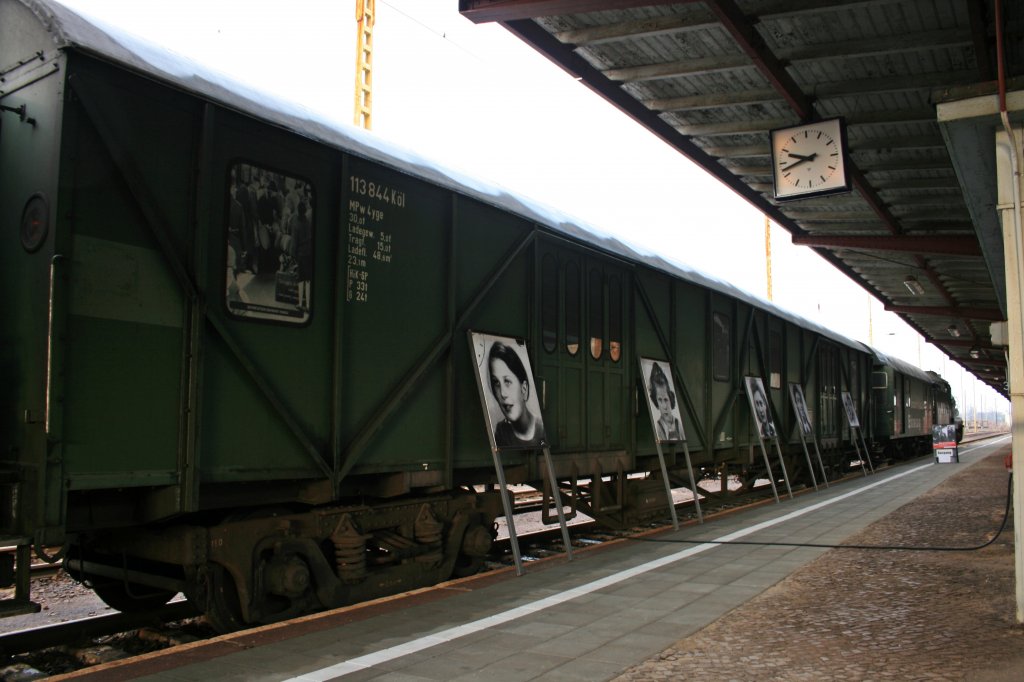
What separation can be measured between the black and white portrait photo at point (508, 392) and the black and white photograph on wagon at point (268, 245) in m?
2.11

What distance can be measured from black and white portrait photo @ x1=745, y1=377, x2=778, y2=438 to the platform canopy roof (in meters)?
3.51

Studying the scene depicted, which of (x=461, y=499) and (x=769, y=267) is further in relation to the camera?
(x=769, y=267)

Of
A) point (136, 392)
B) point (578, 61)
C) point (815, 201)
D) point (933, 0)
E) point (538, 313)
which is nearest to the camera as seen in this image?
point (136, 392)

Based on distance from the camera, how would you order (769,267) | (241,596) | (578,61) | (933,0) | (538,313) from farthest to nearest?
(769,267), (578,61), (538,313), (933,0), (241,596)

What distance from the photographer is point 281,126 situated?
210 inches

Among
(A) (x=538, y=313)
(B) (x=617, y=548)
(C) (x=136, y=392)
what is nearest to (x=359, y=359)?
(C) (x=136, y=392)

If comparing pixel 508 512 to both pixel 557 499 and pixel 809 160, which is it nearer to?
pixel 557 499

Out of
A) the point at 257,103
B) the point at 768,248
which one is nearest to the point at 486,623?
the point at 257,103

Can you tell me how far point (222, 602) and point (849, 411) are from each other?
1932 cm

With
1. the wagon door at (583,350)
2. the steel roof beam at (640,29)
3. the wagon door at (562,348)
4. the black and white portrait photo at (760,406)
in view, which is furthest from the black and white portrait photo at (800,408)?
the steel roof beam at (640,29)

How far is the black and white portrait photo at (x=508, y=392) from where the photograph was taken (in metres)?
7.13

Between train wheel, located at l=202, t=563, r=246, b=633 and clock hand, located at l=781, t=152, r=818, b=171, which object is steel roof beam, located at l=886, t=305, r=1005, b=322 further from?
train wheel, located at l=202, t=563, r=246, b=633

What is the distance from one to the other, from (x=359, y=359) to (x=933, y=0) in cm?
686

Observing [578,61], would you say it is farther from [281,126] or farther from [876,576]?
[876,576]
